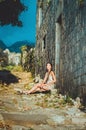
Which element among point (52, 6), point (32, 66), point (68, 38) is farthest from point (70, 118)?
point (32, 66)

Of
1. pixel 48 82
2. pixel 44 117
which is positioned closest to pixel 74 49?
pixel 44 117

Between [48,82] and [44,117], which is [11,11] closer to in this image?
[48,82]

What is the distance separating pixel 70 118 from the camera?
606cm

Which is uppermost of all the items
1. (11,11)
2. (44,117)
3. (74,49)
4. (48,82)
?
(11,11)

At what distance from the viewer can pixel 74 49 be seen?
328 inches

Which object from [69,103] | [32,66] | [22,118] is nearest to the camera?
[22,118]

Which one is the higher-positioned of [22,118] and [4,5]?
[4,5]

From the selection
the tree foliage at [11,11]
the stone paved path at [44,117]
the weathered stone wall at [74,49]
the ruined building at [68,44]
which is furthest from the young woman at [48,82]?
the tree foliage at [11,11]

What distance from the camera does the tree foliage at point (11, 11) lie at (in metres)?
13.9

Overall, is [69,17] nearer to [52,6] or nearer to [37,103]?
[37,103]

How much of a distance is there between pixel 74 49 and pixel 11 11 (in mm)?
6549

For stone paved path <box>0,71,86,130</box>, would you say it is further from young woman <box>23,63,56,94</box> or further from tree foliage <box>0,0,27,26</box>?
tree foliage <box>0,0,27,26</box>

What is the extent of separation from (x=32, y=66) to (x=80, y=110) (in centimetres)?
1309

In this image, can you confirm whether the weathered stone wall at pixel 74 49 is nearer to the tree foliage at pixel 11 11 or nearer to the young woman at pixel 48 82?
the young woman at pixel 48 82
